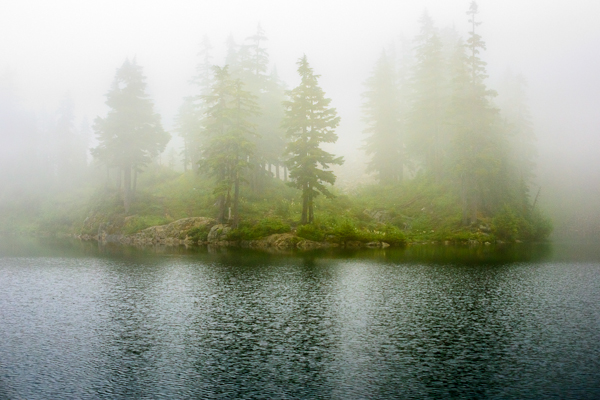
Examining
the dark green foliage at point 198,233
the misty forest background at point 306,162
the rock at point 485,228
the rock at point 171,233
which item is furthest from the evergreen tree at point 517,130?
the rock at point 171,233

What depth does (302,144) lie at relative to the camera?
148ft

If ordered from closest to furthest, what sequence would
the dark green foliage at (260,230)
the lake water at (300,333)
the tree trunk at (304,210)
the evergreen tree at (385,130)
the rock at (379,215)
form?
the lake water at (300,333) < the dark green foliage at (260,230) < the tree trunk at (304,210) < the rock at (379,215) < the evergreen tree at (385,130)

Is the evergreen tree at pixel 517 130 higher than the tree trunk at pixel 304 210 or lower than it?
higher

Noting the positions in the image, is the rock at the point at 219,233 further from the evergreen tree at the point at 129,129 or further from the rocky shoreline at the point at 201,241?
the evergreen tree at the point at 129,129

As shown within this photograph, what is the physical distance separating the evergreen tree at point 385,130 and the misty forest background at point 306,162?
20 cm

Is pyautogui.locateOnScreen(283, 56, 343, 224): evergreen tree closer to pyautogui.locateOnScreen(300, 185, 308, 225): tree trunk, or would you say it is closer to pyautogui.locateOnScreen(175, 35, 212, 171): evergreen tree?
pyautogui.locateOnScreen(300, 185, 308, 225): tree trunk

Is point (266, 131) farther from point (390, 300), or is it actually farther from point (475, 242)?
point (390, 300)

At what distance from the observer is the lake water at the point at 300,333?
9.83 meters

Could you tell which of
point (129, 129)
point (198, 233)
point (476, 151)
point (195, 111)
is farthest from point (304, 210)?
point (195, 111)

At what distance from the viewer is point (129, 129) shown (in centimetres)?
5622

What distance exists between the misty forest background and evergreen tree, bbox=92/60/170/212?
150 mm

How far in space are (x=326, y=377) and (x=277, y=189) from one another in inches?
1810

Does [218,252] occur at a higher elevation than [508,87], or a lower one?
lower

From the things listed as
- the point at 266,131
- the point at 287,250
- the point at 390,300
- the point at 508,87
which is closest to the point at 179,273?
the point at 390,300
